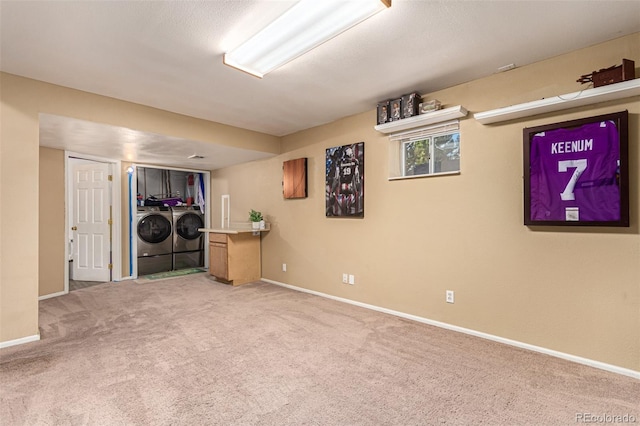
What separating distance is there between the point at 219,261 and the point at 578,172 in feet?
15.0

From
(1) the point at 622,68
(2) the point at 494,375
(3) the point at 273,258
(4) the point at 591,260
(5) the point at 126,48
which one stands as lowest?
(2) the point at 494,375

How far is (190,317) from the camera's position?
3258mm

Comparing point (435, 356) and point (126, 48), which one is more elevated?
point (126, 48)

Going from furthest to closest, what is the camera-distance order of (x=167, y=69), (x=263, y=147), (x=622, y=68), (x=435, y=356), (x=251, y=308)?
1. (x=263, y=147)
2. (x=251, y=308)
3. (x=167, y=69)
4. (x=435, y=356)
5. (x=622, y=68)

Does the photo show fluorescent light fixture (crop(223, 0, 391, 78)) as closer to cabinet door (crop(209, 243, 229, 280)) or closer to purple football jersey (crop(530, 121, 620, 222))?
purple football jersey (crop(530, 121, 620, 222))

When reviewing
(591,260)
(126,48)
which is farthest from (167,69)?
(591,260)

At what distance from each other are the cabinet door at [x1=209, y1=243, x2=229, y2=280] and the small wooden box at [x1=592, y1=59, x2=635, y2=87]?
4.61 m

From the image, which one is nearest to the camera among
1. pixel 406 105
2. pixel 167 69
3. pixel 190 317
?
pixel 167 69

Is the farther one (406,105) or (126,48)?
(406,105)

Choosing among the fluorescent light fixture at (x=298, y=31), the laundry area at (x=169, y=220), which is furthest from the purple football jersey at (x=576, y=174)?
the laundry area at (x=169, y=220)

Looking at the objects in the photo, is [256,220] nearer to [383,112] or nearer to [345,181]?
[345,181]

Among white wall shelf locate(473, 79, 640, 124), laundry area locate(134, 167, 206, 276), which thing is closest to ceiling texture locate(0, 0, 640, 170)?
white wall shelf locate(473, 79, 640, 124)

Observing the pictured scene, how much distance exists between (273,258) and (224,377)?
9.39 feet

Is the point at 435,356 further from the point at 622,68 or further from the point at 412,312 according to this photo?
the point at 622,68
